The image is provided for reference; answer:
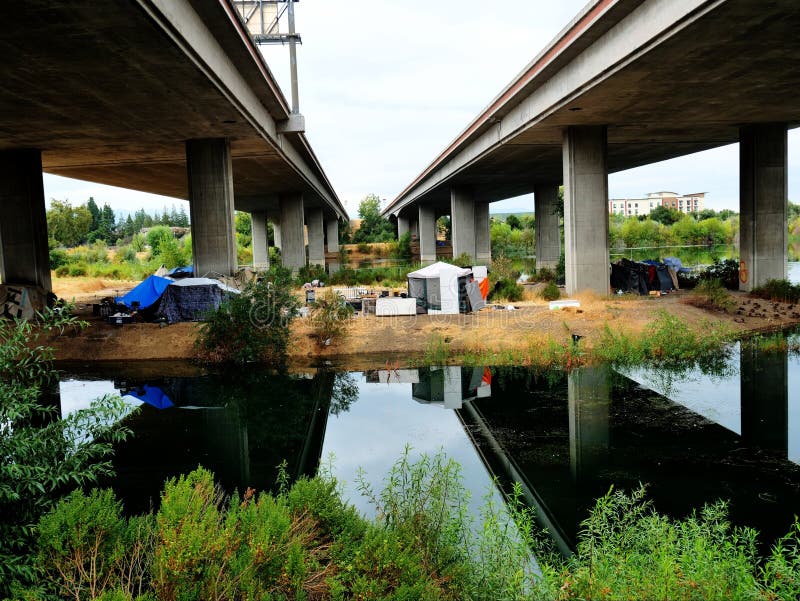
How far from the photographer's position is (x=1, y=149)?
29.0 meters

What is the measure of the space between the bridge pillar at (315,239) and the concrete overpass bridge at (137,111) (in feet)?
89.6

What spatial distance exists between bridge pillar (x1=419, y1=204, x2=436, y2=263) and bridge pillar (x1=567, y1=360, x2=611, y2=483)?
177 feet

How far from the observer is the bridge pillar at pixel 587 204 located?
28.5m

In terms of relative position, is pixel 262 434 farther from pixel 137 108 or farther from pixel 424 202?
pixel 424 202

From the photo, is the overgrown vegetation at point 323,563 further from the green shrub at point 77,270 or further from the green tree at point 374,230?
the green tree at point 374,230

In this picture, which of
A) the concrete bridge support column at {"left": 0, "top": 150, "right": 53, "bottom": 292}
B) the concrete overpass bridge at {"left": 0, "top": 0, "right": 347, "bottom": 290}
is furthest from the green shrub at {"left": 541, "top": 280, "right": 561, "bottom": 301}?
the concrete bridge support column at {"left": 0, "top": 150, "right": 53, "bottom": 292}

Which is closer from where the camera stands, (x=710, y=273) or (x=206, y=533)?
(x=206, y=533)

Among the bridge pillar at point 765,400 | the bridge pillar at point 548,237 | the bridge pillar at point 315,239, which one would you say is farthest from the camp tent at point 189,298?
the bridge pillar at point 315,239

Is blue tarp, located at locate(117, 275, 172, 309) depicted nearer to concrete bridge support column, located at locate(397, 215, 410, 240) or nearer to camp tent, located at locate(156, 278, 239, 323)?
camp tent, located at locate(156, 278, 239, 323)

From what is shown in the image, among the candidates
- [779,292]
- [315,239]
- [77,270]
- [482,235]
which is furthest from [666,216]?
[779,292]

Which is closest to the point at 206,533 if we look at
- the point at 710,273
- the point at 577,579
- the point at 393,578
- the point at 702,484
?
the point at 393,578

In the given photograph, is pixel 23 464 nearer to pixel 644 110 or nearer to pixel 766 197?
pixel 644 110

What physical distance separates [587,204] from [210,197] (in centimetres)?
1587

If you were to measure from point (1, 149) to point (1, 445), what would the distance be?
1084 inches
